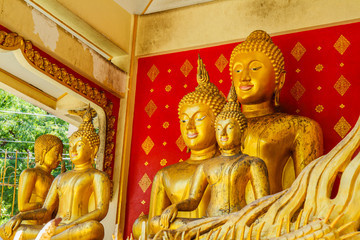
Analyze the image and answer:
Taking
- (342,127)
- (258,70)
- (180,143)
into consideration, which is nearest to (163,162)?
(180,143)

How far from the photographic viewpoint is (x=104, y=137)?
413 cm

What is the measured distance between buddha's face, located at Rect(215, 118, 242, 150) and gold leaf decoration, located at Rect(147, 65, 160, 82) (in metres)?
1.57

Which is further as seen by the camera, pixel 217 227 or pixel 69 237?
pixel 69 237

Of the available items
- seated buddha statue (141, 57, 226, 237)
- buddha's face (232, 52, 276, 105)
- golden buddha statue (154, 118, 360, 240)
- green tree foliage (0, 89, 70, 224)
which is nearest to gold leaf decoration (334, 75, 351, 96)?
buddha's face (232, 52, 276, 105)

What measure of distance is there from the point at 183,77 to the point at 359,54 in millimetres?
1284

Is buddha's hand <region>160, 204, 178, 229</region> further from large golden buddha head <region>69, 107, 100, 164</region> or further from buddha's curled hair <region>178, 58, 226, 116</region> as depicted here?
large golden buddha head <region>69, 107, 100, 164</region>

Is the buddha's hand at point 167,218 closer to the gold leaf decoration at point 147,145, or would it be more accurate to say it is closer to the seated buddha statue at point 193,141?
the seated buddha statue at point 193,141

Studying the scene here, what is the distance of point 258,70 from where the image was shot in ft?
11.5

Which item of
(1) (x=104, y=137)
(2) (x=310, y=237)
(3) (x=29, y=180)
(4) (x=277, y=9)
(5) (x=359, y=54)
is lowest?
(2) (x=310, y=237)

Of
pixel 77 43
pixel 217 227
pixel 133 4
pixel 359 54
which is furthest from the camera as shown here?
pixel 133 4

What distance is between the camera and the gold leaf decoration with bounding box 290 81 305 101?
3.74 m

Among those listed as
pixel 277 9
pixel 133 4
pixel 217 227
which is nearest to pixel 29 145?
pixel 133 4

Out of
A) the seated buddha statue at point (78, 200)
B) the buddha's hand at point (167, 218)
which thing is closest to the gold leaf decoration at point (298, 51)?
the seated buddha statue at point (78, 200)

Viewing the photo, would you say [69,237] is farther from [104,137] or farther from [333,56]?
[333,56]
